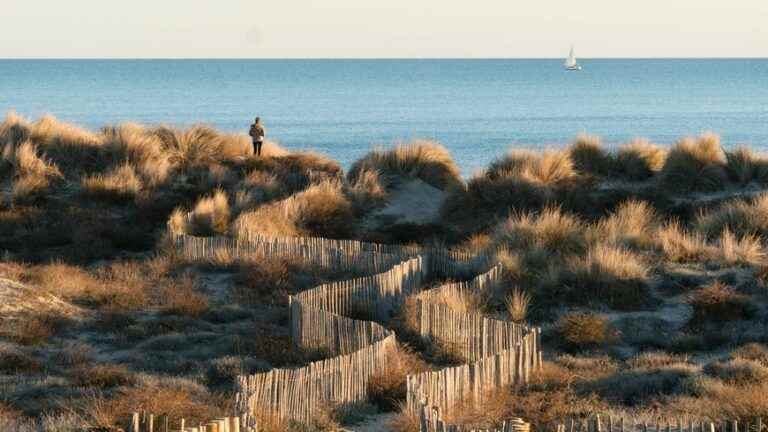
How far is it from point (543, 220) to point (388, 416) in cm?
841

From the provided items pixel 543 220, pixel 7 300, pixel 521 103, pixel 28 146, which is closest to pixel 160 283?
pixel 7 300

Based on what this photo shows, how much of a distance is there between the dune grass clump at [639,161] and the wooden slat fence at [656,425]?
1356 cm

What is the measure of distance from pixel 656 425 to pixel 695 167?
48.2 feet

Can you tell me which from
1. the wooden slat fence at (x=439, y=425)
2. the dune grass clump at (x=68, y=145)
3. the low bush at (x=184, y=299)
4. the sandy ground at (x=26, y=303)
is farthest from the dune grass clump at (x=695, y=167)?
the wooden slat fence at (x=439, y=425)

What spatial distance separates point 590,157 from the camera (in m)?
24.7

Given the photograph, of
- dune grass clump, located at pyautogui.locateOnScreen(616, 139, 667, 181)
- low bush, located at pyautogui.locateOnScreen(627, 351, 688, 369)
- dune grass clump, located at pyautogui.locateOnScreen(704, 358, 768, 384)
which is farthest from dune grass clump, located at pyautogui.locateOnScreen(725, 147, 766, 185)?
dune grass clump, located at pyautogui.locateOnScreen(704, 358, 768, 384)

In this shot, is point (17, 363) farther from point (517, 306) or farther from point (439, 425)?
point (517, 306)

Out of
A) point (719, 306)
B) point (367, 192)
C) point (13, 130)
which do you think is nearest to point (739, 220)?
point (719, 306)

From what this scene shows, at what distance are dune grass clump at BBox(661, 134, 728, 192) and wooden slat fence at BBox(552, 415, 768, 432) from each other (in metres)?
12.6

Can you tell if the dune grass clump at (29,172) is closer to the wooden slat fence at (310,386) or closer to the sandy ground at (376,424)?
the wooden slat fence at (310,386)

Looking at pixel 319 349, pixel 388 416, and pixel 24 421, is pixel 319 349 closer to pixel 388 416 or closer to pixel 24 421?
pixel 388 416

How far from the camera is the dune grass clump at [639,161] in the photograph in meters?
24.0

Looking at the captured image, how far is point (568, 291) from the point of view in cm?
1597

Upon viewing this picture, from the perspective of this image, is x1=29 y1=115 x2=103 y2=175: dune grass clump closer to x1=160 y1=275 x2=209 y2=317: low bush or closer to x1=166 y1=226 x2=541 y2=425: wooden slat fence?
x1=166 y1=226 x2=541 y2=425: wooden slat fence
